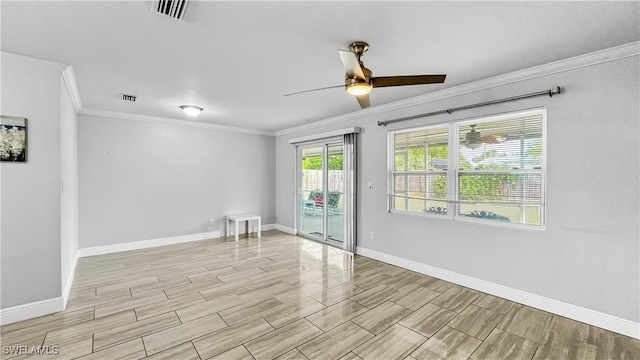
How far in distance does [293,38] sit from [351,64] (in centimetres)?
60

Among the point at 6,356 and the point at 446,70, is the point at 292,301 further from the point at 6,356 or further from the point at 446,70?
the point at 446,70

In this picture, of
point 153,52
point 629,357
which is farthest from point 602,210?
point 153,52

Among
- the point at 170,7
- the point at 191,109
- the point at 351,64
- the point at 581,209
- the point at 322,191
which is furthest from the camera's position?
the point at 322,191

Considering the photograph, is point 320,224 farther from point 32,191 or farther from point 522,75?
point 32,191

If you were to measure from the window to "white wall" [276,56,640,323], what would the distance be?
0.13 meters

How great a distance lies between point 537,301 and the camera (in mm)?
2953

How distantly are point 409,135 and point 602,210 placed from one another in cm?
229

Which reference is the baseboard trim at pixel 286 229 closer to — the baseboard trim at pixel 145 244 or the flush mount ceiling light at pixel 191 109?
the baseboard trim at pixel 145 244

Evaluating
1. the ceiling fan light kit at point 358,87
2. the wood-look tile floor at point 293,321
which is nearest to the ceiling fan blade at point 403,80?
the ceiling fan light kit at point 358,87

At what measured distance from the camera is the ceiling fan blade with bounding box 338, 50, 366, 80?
1952 millimetres

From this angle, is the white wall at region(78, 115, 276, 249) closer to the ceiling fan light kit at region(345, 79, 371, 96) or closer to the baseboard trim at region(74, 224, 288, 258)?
the baseboard trim at region(74, 224, 288, 258)

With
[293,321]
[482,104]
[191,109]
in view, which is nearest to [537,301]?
[482,104]

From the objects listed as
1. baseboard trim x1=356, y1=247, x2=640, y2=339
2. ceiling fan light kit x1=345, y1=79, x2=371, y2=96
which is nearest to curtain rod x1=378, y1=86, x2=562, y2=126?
ceiling fan light kit x1=345, y1=79, x2=371, y2=96

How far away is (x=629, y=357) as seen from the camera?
2186 millimetres
